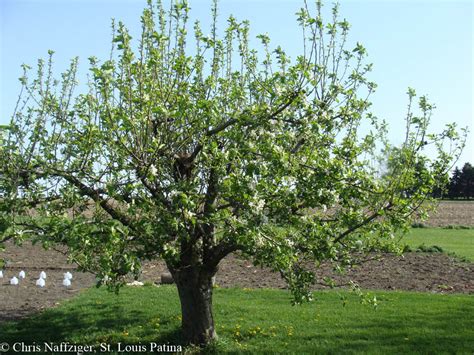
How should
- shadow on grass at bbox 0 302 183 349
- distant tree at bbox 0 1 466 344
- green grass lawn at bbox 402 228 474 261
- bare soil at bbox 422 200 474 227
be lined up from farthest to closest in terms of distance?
bare soil at bbox 422 200 474 227
green grass lawn at bbox 402 228 474 261
shadow on grass at bbox 0 302 183 349
distant tree at bbox 0 1 466 344

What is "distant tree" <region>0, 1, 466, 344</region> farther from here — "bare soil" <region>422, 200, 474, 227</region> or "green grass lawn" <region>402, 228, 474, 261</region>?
"bare soil" <region>422, 200, 474, 227</region>

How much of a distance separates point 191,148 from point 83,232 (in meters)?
2.52

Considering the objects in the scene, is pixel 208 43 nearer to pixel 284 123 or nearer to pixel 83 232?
pixel 284 123

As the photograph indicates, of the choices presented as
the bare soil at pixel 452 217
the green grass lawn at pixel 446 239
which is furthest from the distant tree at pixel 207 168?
the bare soil at pixel 452 217

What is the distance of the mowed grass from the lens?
28.3ft

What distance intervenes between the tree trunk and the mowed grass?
1.13 ft

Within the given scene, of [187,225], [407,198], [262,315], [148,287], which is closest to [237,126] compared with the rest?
[187,225]

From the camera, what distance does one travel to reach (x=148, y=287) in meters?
13.8

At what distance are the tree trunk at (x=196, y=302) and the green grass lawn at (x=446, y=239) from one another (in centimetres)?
1299

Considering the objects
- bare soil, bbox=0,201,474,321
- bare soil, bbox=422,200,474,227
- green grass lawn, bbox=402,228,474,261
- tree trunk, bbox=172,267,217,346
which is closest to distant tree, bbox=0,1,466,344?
tree trunk, bbox=172,267,217,346

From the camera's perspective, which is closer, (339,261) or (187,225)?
(187,225)

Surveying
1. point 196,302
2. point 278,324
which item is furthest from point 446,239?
point 196,302

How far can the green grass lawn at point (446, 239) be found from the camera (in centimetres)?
2156

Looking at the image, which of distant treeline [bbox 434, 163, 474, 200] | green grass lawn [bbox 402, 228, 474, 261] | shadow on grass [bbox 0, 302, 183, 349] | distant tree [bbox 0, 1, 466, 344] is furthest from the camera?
distant treeline [bbox 434, 163, 474, 200]
